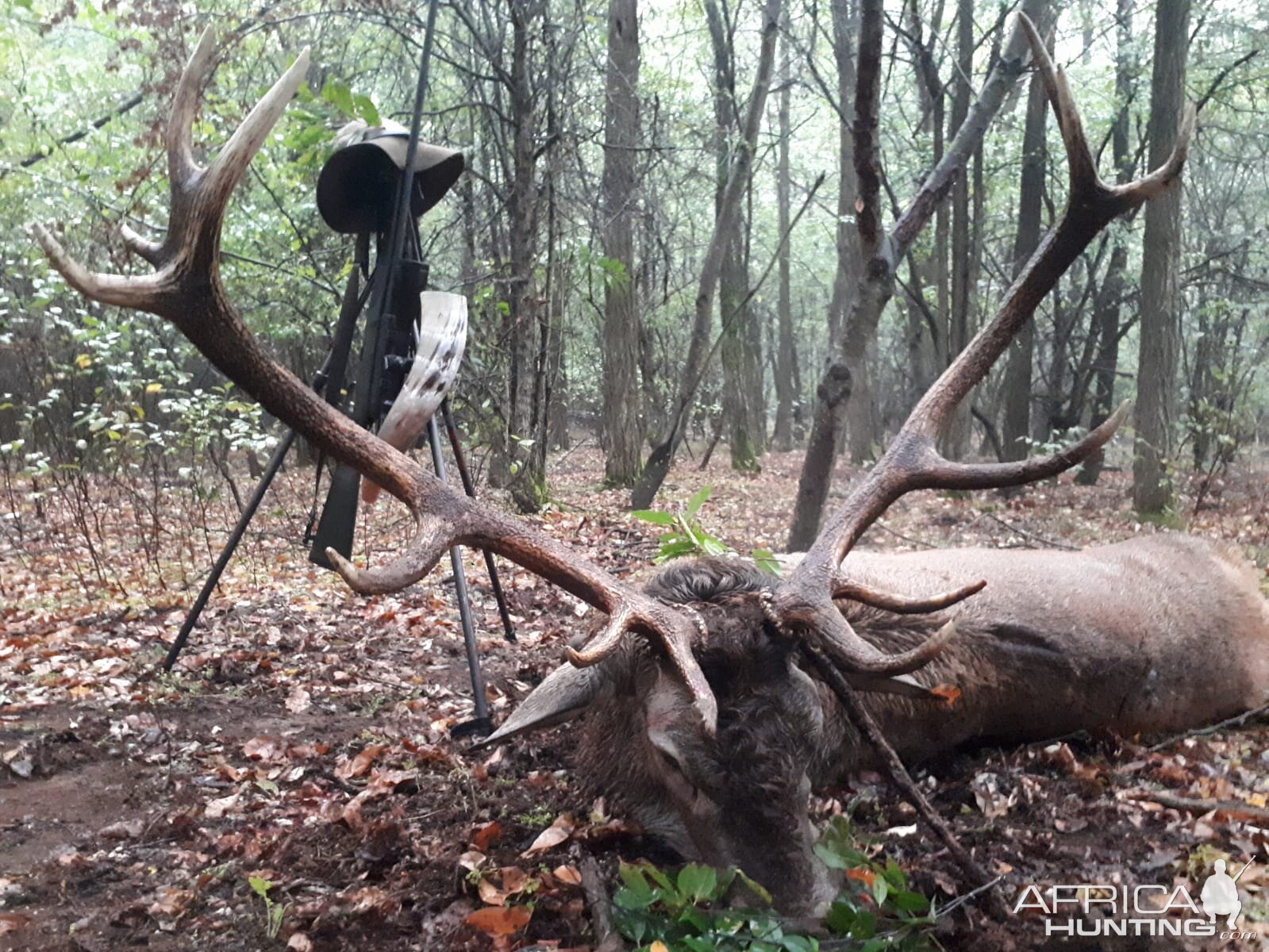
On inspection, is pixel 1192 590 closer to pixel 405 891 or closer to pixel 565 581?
pixel 565 581

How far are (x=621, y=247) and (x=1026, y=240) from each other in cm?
552

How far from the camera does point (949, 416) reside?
3.78 m

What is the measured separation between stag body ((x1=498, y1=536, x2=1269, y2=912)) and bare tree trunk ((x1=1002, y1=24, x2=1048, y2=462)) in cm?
857

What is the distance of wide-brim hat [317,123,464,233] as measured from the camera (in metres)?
4.16

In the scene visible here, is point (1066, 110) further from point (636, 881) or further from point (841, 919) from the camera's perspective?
point (636, 881)

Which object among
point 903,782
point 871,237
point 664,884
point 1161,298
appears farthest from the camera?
point 1161,298

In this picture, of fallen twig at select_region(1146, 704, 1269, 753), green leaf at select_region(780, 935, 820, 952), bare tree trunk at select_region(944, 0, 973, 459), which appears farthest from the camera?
bare tree trunk at select_region(944, 0, 973, 459)

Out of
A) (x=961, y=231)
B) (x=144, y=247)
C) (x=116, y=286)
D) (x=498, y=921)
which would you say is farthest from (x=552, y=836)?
(x=961, y=231)

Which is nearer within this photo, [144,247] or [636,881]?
[636,881]

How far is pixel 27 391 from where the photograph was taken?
31.8 ft

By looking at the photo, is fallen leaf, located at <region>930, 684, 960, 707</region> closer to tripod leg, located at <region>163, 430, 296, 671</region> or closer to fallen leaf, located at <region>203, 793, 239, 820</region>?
fallen leaf, located at <region>203, 793, 239, 820</region>

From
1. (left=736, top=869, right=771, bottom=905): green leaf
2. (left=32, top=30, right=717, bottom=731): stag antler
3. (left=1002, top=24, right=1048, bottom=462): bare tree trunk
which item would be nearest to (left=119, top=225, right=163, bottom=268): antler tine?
(left=32, top=30, right=717, bottom=731): stag antler

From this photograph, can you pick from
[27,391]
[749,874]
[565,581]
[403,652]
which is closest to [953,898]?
[749,874]

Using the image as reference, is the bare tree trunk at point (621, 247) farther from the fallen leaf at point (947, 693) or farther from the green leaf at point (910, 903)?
the green leaf at point (910, 903)
